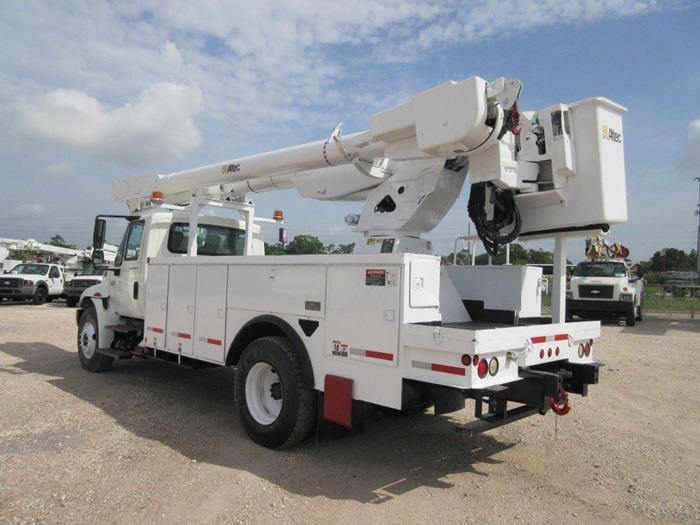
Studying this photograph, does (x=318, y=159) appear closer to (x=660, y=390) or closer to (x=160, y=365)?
(x=160, y=365)

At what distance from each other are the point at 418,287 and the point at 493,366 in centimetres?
79

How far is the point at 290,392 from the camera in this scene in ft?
15.3

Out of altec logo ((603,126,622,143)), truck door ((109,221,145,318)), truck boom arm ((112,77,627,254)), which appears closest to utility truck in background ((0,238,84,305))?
truck door ((109,221,145,318))

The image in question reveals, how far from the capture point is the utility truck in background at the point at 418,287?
13.1 feet

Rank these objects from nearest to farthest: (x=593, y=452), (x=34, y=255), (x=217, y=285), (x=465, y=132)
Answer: (x=465, y=132)
(x=593, y=452)
(x=217, y=285)
(x=34, y=255)

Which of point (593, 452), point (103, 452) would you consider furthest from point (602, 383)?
point (103, 452)

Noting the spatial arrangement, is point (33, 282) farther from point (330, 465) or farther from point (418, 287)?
point (418, 287)

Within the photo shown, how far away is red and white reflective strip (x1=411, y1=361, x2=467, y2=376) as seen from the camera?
370 centimetres

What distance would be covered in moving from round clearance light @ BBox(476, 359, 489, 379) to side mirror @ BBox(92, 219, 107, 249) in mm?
6020

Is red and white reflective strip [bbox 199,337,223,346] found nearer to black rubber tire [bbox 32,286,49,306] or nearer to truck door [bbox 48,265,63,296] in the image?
black rubber tire [bbox 32,286,49,306]

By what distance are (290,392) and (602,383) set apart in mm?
5724

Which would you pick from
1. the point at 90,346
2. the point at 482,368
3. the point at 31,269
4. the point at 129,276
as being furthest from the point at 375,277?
the point at 31,269

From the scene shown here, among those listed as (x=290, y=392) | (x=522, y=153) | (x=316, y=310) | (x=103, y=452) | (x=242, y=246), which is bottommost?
(x=103, y=452)

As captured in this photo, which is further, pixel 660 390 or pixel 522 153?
pixel 660 390
